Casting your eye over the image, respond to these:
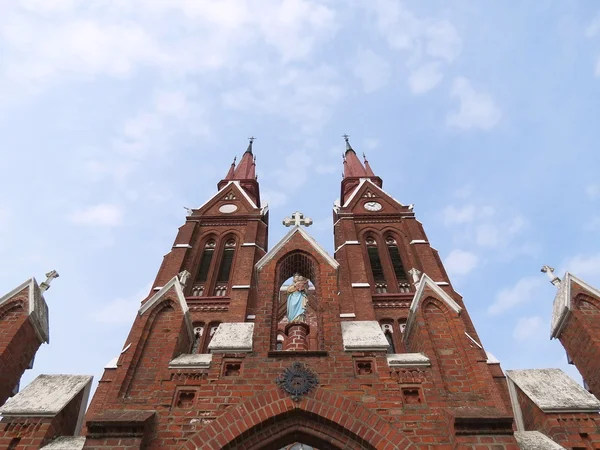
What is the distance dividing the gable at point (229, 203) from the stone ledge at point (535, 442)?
65.1 ft

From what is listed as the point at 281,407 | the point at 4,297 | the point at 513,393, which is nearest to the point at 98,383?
the point at 4,297

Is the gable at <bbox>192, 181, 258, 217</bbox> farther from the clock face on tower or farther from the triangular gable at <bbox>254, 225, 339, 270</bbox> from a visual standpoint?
the triangular gable at <bbox>254, 225, 339, 270</bbox>

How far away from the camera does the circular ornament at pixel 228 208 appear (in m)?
25.8

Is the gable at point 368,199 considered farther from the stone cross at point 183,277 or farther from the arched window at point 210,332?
the stone cross at point 183,277

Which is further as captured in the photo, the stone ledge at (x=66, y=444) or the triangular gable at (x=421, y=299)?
the triangular gable at (x=421, y=299)

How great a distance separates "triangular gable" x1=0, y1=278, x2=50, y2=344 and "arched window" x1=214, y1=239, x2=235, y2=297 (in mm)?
9393

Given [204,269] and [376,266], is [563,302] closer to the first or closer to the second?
[376,266]

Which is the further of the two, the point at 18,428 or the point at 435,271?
the point at 435,271

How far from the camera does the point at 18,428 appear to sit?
709 centimetres

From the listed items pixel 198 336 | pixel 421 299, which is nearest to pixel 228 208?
pixel 198 336

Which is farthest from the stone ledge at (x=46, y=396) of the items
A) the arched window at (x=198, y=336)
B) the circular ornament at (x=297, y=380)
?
the arched window at (x=198, y=336)

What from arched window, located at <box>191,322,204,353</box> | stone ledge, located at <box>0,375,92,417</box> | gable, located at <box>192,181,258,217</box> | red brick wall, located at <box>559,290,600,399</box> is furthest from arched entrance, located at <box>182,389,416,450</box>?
gable, located at <box>192,181,258,217</box>

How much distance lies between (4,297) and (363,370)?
27.5ft

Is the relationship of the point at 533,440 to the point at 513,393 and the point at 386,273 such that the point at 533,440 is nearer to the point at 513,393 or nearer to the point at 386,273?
the point at 513,393
